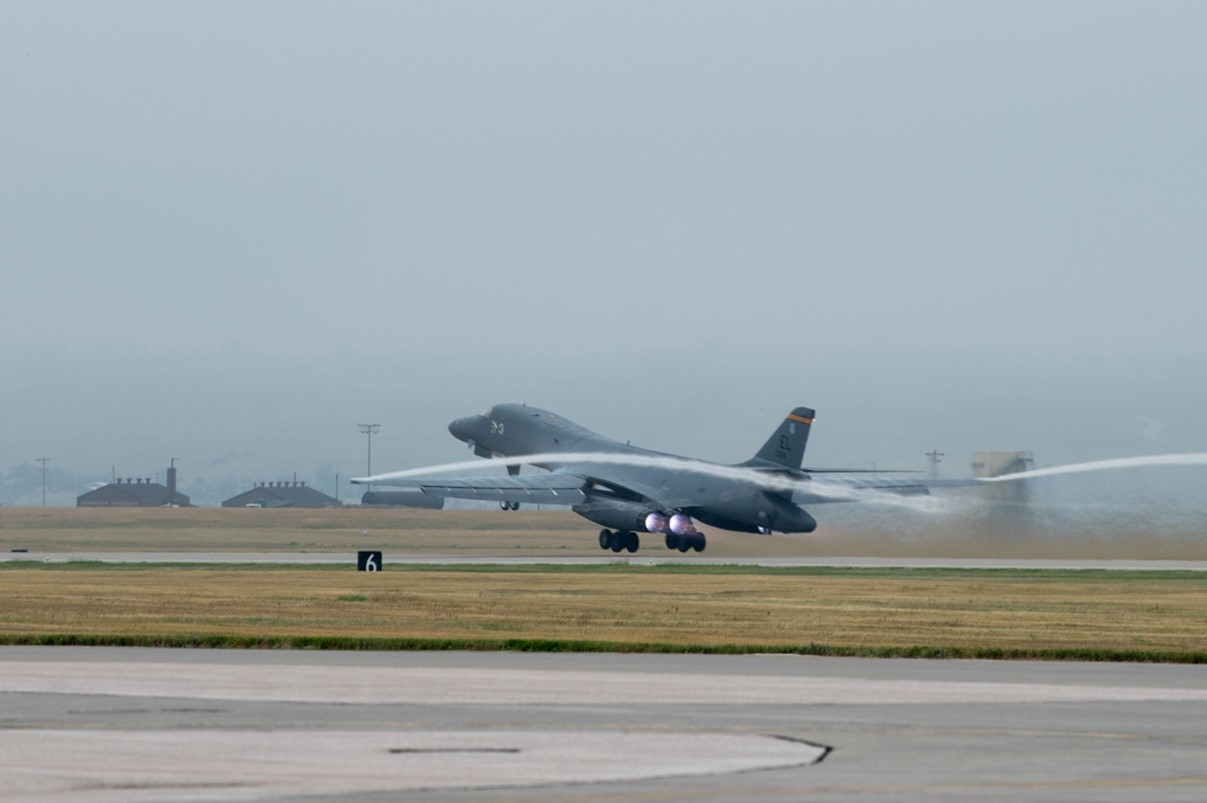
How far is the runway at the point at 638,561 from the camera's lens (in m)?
68.2

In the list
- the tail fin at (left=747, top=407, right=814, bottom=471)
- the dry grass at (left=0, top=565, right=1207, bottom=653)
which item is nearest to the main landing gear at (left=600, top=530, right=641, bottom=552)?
the tail fin at (left=747, top=407, right=814, bottom=471)

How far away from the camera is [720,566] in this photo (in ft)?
220

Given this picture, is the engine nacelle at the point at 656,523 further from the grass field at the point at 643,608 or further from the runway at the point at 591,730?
the runway at the point at 591,730

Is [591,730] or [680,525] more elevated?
[680,525]

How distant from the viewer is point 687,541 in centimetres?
8138

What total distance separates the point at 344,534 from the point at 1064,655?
91.4 m

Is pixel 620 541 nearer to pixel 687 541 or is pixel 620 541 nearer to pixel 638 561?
pixel 687 541

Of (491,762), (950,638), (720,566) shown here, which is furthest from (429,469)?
(491,762)

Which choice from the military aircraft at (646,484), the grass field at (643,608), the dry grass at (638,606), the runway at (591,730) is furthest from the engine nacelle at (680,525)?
the runway at (591,730)

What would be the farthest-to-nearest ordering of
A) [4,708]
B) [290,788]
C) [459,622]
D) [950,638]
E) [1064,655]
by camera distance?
[459,622] < [950,638] < [1064,655] < [4,708] < [290,788]

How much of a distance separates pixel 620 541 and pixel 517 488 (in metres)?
5.37

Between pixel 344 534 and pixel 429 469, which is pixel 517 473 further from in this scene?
pixel 344 534

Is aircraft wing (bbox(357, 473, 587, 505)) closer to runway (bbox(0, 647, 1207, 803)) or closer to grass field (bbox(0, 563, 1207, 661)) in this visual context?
grass field (bbox(0, 563, 1207, 661))

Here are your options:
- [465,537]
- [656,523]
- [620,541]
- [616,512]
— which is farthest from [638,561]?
[465,537]
